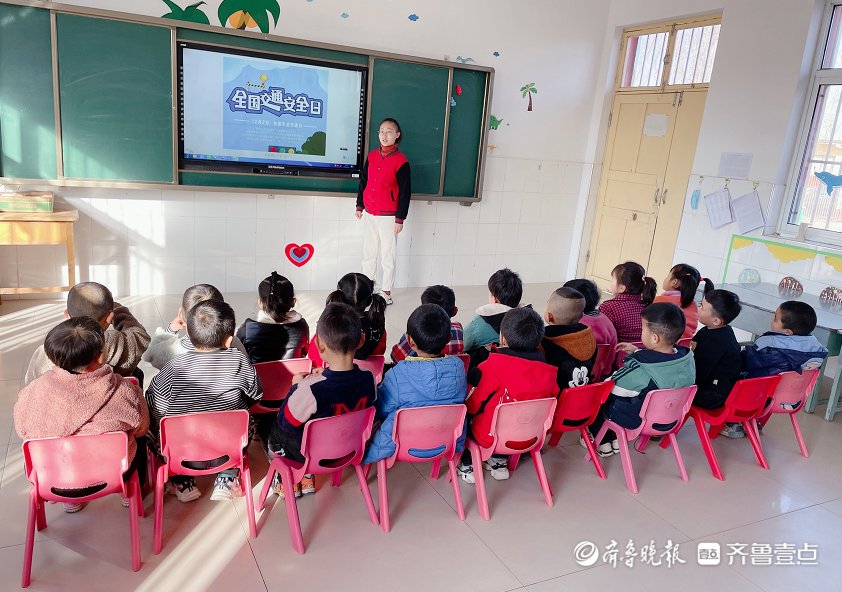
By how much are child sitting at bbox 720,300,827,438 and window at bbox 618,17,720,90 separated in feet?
10.1

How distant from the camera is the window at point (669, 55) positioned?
18.0ft

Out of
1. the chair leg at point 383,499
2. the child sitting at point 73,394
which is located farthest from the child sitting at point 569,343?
the child sitting at point 73,394

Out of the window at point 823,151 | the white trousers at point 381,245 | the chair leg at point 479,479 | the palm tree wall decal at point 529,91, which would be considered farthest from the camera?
the palm tree wall decal at point 529,91

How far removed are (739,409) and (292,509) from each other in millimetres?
2070

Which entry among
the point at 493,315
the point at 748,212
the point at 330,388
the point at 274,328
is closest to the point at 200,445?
the point at 330,388

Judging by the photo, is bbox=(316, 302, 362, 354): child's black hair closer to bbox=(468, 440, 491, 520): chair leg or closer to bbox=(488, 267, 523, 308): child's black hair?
bbox=(468, 440, 491, 520): chair leg

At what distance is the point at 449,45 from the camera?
5527 mm

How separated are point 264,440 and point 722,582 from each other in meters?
1.79

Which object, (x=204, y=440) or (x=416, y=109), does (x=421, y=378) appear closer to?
(x=204, y=440)

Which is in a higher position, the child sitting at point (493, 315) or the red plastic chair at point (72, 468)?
the child sitting at point (493, 315)

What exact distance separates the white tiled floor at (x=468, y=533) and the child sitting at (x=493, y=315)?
2.05ft

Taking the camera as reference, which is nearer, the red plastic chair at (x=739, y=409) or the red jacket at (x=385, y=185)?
the red plastic chair at (x=739, y=409)

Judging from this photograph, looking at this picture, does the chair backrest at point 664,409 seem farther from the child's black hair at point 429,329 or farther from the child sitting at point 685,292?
the child's black hair at point 429,329

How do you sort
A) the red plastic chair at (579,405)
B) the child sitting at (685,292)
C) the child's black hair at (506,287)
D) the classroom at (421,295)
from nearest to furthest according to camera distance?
the classroom at (421,295), the red plastic chair at (579,405), the child's black hair at (506,287), the child sitting at (685,292)
